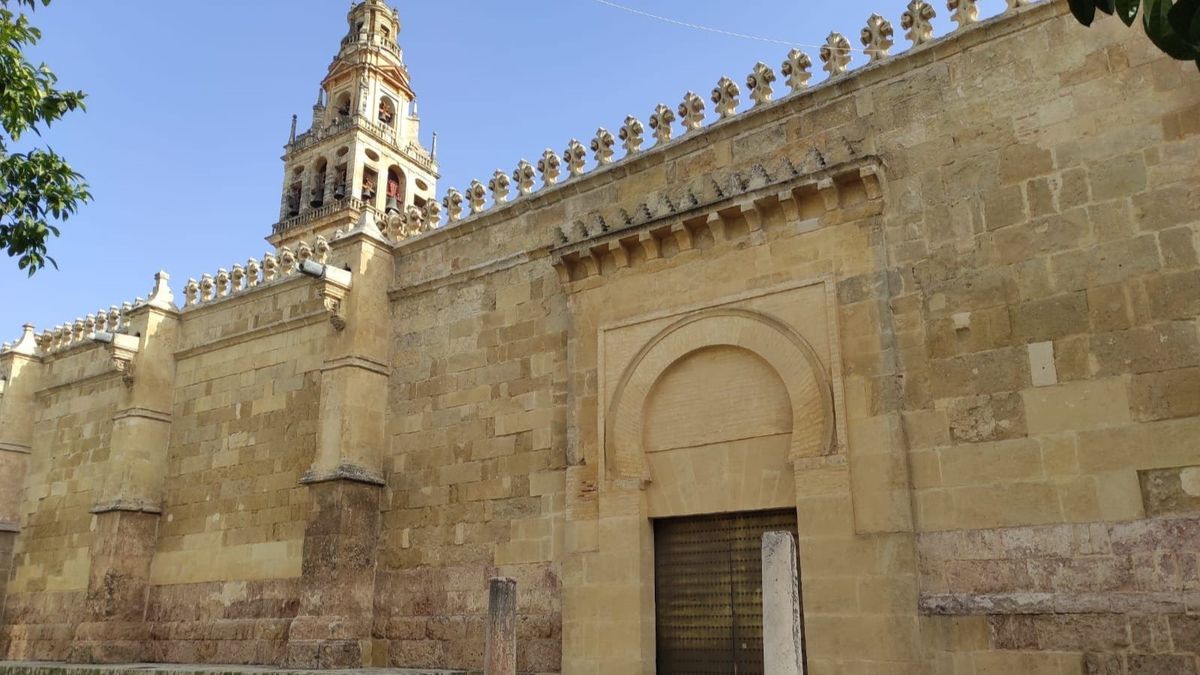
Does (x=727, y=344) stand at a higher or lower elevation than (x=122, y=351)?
lower

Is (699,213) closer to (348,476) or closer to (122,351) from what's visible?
(348,476)

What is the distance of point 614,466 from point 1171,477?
4.24 meters

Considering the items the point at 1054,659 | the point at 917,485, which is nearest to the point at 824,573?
the point at 917,485

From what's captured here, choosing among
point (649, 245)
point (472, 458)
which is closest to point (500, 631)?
point (472, 458)

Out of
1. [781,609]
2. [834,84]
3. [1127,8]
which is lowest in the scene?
[781,609]

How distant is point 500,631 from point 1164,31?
4992 mm

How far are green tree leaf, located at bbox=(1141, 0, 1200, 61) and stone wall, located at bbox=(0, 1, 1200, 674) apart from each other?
442cm

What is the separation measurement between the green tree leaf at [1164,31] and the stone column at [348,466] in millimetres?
8742

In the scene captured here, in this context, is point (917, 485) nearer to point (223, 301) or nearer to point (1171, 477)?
point (1171, 477)

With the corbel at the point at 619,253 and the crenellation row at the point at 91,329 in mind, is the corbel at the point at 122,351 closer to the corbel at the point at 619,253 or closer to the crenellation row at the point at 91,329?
the crenellation row at the point at 91,329

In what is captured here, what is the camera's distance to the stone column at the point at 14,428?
13.9 m

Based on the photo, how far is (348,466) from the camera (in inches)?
392

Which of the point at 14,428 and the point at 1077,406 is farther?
the point at 14,428

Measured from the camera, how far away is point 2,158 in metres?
7.42
